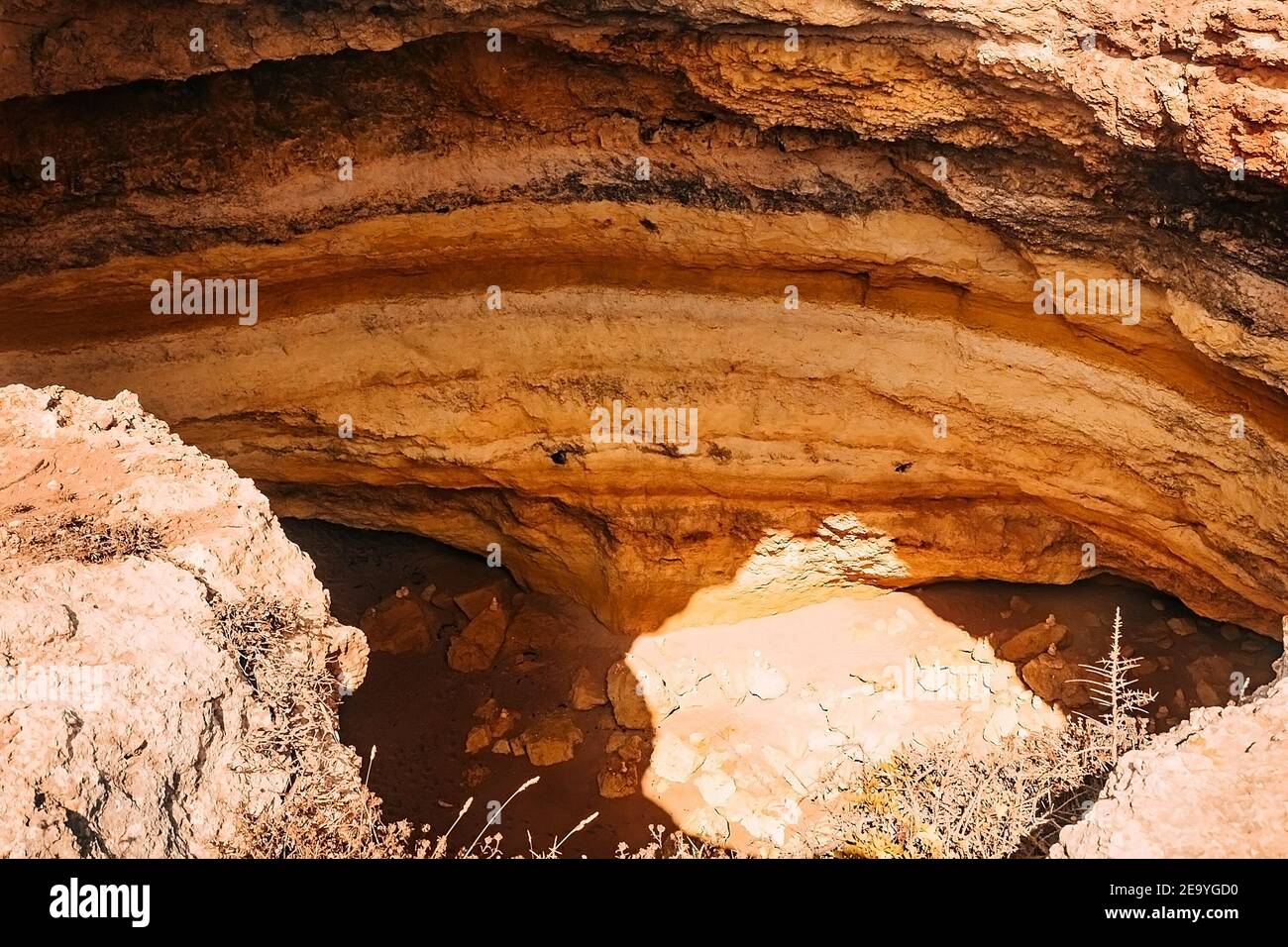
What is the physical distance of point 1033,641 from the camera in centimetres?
666

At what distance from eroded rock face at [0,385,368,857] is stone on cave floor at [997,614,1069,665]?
423 cm

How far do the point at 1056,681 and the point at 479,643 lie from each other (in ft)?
10.8

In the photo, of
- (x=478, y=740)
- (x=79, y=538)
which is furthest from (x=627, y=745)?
(x=79, y=538)

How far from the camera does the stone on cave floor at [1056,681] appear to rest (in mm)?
6398

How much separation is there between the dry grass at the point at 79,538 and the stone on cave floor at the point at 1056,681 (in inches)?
188

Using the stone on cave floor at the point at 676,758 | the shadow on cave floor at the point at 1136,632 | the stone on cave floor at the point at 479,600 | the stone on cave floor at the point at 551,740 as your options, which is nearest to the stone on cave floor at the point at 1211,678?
the shadow on cave floor at the point at 1136,632

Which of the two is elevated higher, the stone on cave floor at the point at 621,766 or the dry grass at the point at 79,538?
the dry grass at the point at 79,538

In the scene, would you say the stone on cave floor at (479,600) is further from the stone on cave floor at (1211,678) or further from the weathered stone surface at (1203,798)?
the weathered stone surface at (1203,798)

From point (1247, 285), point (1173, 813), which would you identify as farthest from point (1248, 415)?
point (1173, 813)

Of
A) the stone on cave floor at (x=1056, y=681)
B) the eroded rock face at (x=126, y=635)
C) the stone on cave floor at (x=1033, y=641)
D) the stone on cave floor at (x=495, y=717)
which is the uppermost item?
the eroded rock face at (x=126, y=635)

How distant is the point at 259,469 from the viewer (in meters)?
6.55

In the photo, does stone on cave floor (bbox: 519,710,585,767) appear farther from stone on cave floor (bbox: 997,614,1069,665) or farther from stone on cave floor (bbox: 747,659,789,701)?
stone on cave floor (bbox: 997,614,1069,665)

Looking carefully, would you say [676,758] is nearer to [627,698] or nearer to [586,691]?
[627,698]

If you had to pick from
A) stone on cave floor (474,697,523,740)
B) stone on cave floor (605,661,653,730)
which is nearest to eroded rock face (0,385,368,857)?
stone on cave floor (474,697,523,740)
